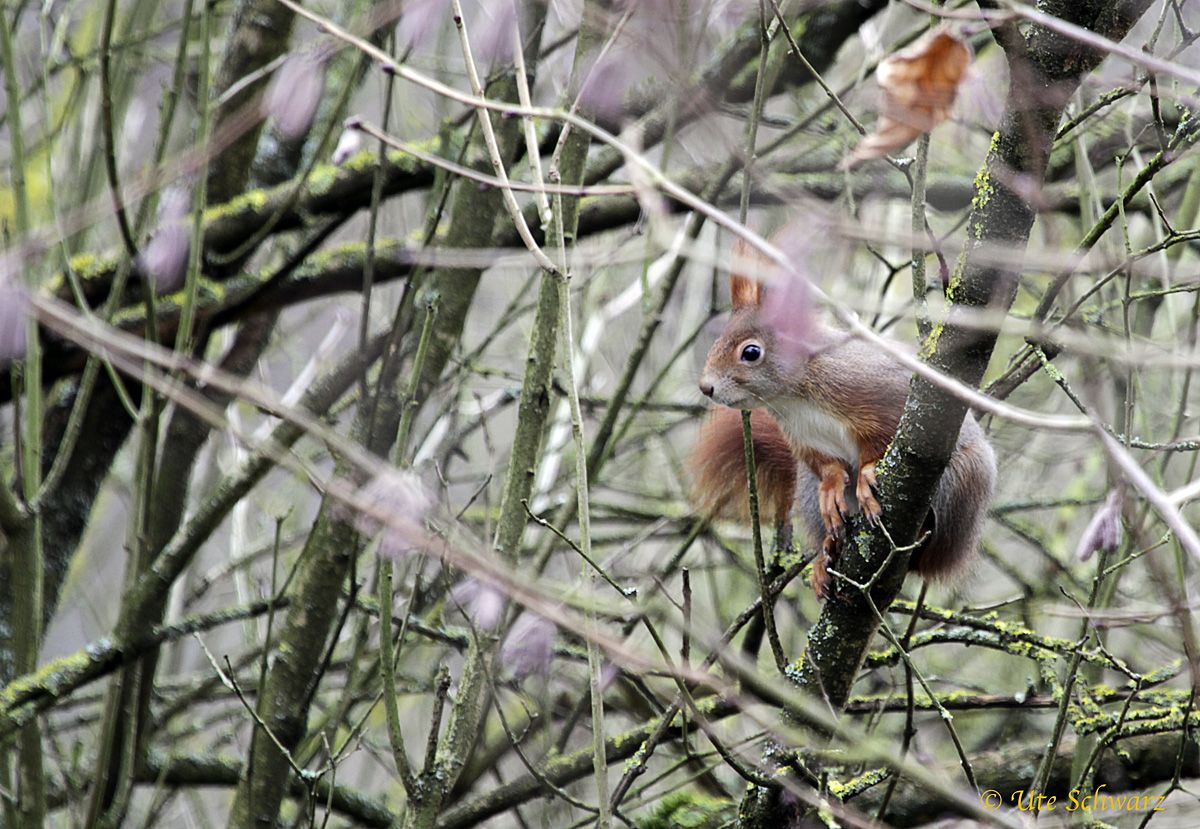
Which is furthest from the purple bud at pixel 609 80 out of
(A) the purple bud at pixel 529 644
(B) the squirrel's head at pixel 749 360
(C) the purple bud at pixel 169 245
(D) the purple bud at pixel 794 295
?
(C) the purple bud at pixel 169 245

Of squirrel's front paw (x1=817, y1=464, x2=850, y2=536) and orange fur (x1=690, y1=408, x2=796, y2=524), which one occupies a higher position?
orange fur (x1=690, y1=408, x2=796, y2=524)

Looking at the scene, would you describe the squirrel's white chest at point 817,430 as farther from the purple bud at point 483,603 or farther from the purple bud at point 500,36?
the purple bud at point 500,36

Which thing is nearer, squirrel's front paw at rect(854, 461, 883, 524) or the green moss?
squirrel's front paw at rect(854, 461, 883, 524)

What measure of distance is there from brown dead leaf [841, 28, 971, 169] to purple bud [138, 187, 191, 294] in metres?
2.15

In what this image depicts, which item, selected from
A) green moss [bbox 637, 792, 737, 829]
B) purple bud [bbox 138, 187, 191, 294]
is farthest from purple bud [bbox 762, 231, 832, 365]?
purple bud [bbox 138, 187, 191, 294]

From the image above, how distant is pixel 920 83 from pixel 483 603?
125 cm

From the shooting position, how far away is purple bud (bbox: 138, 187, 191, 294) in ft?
10.6

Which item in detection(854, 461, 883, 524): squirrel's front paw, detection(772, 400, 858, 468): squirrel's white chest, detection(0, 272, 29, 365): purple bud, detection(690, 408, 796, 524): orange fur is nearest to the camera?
detection(0, 272, 29, 365): purple bud

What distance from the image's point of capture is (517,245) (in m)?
3.72

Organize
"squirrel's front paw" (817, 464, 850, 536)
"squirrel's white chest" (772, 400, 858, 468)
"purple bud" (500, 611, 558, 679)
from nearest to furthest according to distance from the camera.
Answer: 1. "purple bud" (500, 611, 558, 679)
2. "squirrel's front paw" (817, 464, 850, 536)
3. "squirrel's white chest" (772, 400, 858, 468)

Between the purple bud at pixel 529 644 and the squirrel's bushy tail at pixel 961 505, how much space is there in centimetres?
86

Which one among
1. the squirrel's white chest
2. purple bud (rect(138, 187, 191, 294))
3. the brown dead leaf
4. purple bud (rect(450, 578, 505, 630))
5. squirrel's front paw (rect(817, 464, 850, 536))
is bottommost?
the brown dead leaf

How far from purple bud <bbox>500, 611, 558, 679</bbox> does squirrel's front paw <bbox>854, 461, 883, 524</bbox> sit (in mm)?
606

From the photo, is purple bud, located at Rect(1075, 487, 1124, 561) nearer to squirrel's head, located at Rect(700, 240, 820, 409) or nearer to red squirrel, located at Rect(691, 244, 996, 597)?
red squirrel, located at Rect(691, 244, 996, 597)
